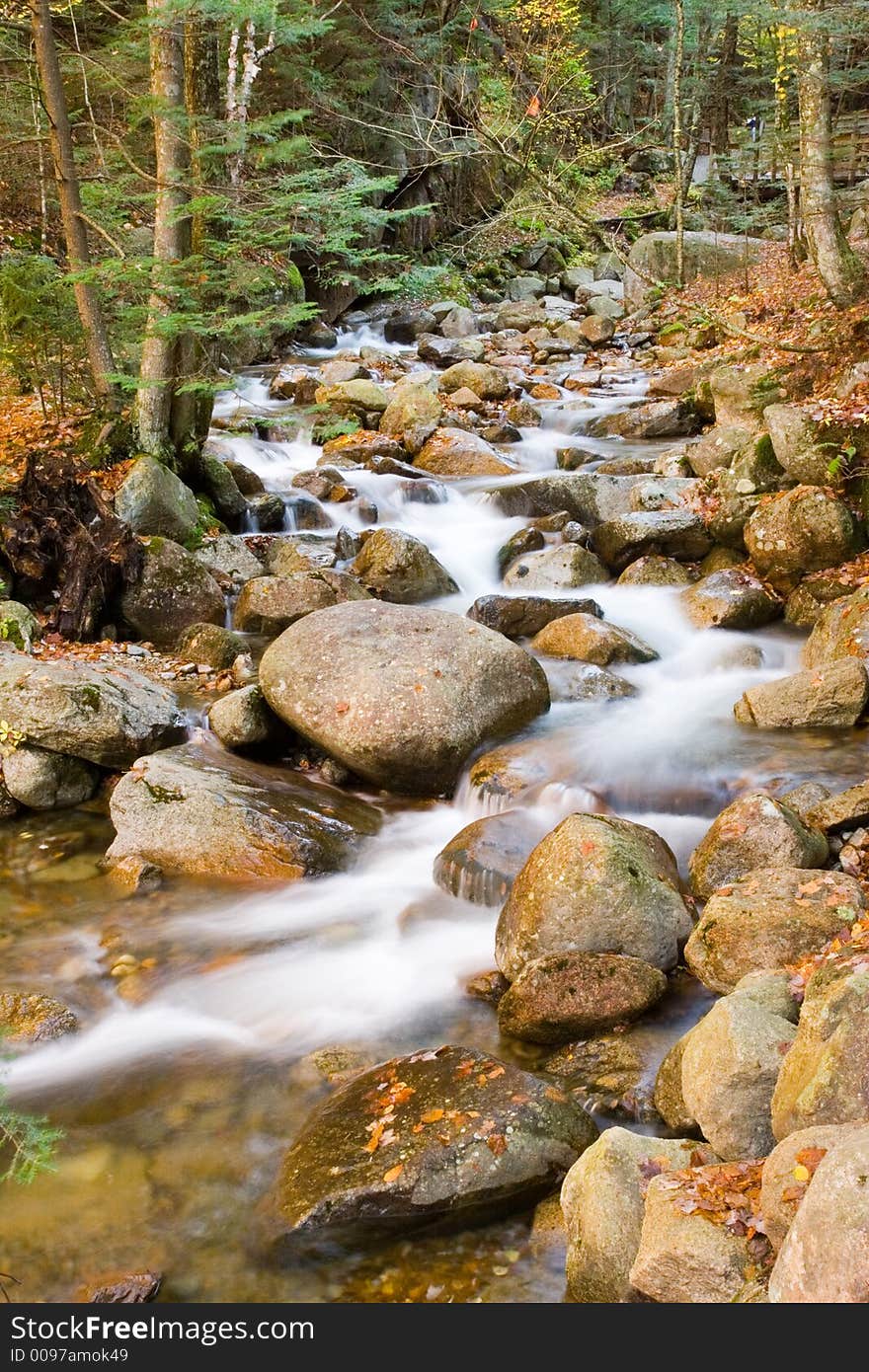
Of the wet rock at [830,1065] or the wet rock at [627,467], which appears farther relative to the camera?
the wet rock at [627,467]

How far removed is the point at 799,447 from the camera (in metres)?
9.75

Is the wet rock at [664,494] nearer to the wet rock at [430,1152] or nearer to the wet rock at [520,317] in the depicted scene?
the wet rock at [430,1152]

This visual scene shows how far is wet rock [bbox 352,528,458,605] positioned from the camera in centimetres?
1055

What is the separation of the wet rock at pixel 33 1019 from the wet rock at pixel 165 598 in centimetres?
502

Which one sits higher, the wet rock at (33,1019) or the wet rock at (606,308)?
the wet rock at (606,308)

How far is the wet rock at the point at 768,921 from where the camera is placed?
450 cm

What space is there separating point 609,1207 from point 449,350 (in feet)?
63.4

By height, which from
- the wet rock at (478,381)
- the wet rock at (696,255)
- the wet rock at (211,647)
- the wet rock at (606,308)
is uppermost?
the wet rock at (696,255)

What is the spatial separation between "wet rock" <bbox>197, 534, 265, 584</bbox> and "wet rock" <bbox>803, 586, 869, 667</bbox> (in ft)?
19.9

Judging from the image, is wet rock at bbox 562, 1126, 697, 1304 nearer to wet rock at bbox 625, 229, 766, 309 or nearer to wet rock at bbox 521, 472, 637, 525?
wet rock at bbox 521, 472, 637, 525

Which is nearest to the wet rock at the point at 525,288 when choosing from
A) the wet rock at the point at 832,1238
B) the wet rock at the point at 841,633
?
the wet rock at the point at 841,633

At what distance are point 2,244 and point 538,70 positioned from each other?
1699 cm
